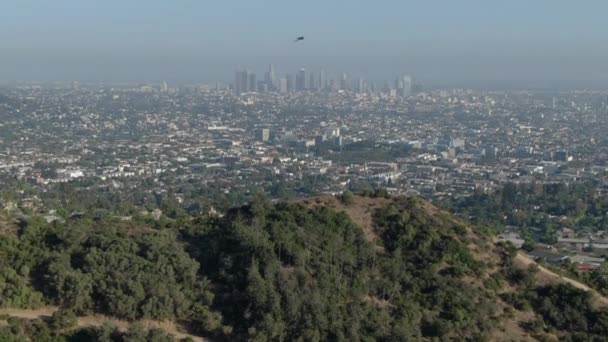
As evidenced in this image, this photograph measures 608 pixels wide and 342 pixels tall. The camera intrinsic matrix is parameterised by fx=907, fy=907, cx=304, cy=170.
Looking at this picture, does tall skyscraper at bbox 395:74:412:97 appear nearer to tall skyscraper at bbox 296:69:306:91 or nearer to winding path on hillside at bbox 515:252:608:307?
tall skyscraper at bbox 296:69:306:91

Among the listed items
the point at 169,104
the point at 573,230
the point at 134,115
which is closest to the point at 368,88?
the point at 169,104

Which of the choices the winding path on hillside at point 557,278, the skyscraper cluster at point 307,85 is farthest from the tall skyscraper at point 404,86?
the winding path on hillside at point 557,278

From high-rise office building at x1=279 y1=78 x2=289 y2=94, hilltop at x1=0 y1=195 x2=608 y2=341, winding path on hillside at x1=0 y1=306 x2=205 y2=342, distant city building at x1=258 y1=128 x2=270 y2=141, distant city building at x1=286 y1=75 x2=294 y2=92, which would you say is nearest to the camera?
winding path on hillside at x1=0 y1=306 x2=205 y2=342

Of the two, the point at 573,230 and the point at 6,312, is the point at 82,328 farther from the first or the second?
the point at 573,230

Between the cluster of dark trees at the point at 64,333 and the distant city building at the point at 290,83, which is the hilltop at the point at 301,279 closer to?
the cluster of dark trees at the point at 64,333

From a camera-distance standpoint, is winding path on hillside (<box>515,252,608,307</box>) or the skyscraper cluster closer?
winding path on hillside (<box>515,252,608,307</box>)

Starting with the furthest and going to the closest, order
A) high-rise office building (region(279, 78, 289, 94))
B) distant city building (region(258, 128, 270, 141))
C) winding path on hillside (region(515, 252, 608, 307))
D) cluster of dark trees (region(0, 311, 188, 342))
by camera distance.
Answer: high-rise office building (region(279, 78, 289, 94)) → distant city building (region(258, 128, 270, 141)) → winding path on hillside (region(515, 252, 608, 307)) → cluster of dark trees (region(0, 311, 188, 342))

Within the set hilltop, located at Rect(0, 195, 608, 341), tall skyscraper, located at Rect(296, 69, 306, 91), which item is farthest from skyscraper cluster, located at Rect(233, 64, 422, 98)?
hilltop, located at Rect(0, 195, 608, 341)
